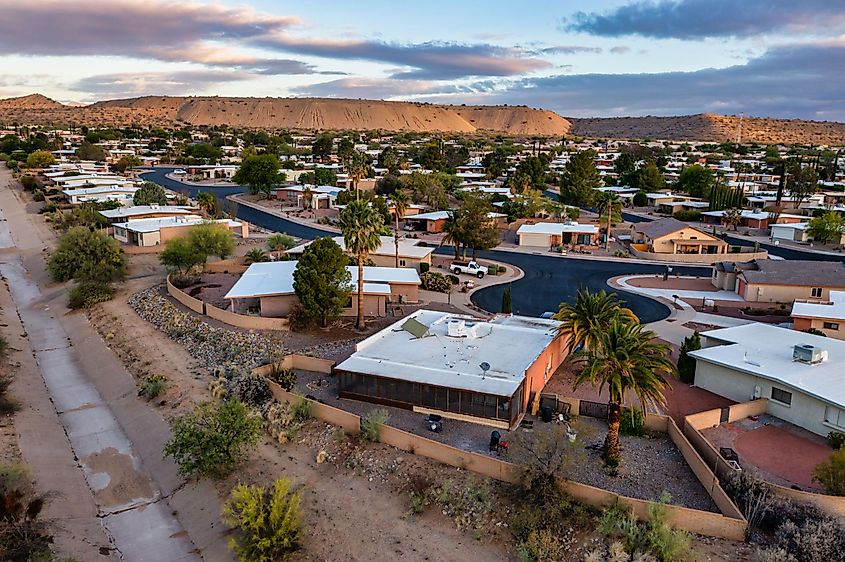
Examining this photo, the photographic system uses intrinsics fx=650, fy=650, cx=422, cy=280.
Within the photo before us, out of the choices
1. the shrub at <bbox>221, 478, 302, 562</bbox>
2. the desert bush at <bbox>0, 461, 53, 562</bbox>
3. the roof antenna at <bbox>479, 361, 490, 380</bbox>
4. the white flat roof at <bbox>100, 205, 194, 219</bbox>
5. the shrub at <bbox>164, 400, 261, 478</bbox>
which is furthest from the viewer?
the white flat roof at <bbox>100, 205, 194, 219</bbox>

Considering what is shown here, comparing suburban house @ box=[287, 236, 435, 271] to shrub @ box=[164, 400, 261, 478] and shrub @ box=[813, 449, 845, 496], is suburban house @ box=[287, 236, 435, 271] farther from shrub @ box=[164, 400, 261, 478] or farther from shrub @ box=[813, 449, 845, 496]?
shrub @ box=[813, 449, 845, 496]

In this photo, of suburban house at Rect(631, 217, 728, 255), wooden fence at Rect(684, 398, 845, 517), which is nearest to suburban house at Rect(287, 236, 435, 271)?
suburban house at Rect(631, 217, 728, 255)

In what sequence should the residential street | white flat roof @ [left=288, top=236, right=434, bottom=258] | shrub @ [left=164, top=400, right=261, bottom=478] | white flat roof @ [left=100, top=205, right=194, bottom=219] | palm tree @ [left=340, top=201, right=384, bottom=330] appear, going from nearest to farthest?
the residential street → shrub @ [left=164, top=400, right=261, bottom=478] → palm tree @ [left=340, top=201, right=384, bottom=330] → white flat roof @ [left=288, top=236, right=434, bottom=258] → white flat roof @ [left=100, top=205, right=194, bottom=219]

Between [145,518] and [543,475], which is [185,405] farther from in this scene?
[543,475]

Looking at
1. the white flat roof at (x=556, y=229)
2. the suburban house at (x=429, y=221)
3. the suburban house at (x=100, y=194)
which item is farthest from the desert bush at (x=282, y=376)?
the suburban house at (x=100, y=194)

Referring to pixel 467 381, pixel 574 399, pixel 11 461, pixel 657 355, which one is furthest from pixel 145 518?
pixel 657 355

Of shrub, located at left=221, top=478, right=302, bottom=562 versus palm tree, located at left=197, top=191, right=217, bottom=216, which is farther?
palm tree, located at left=197, top=191, right=217, bottom=216

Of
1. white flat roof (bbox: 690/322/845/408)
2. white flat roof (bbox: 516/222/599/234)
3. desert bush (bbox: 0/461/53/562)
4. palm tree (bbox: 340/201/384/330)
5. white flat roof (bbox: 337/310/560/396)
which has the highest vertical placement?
palm tree (bbox: 340/201/384/330)
